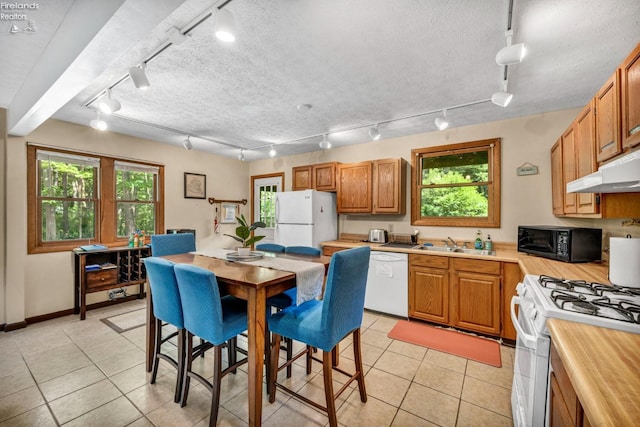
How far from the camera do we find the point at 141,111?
305 centimetres

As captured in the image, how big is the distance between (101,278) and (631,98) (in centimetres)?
518

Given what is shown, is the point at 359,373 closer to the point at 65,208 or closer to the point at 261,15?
the point at 261,15

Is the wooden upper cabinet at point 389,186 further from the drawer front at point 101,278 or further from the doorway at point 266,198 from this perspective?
the drawer front at point 101,278

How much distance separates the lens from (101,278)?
3436 millimetres

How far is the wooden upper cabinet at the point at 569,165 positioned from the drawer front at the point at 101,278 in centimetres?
Answer: 517

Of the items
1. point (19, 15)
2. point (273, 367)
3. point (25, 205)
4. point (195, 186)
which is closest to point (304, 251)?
point (273, 367)

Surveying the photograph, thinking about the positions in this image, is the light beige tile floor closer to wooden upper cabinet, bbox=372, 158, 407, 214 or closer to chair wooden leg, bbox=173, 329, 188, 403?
chair wooden leg, bbox=173, 329, 188, 403

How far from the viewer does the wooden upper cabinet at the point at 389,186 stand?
380 centimetres

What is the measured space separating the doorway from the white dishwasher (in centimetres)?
252

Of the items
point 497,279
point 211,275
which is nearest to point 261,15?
point 211,275

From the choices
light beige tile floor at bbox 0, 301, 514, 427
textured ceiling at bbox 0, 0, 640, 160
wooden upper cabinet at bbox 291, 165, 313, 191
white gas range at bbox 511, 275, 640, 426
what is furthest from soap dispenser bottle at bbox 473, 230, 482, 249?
wooden upper cabinet at bbox 291, 165, 313, 191

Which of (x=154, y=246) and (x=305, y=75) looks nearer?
(x=305, y=75)

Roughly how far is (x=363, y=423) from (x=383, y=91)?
8.81 ft

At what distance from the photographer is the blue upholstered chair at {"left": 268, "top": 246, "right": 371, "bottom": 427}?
5.11 feet
